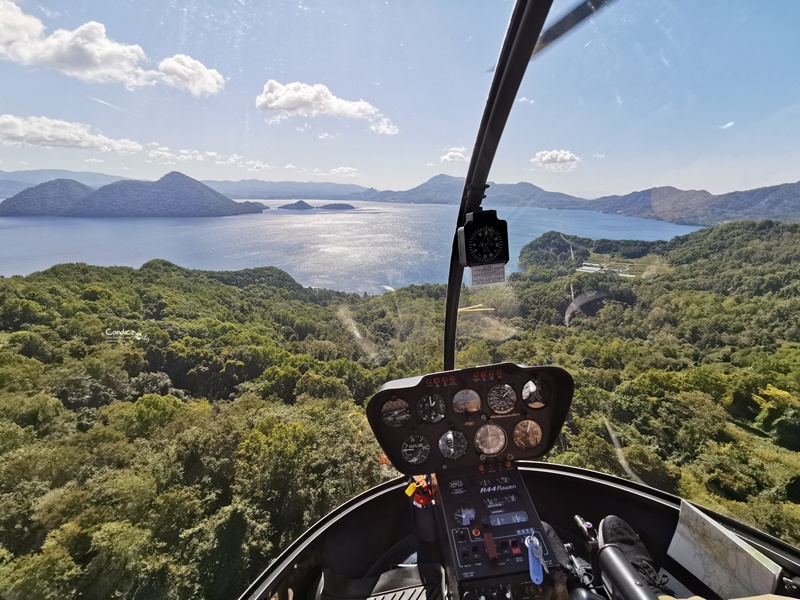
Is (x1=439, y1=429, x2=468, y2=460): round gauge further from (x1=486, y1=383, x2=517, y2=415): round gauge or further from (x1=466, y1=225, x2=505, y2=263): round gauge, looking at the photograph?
(x1=466, y1=225, x2=505, y2=263): round gauge

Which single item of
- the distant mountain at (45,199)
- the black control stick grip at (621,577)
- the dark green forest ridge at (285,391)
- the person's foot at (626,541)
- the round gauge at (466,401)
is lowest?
the dark green forest ridge at (285,391)

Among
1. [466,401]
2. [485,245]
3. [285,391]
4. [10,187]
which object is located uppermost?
[10,187]

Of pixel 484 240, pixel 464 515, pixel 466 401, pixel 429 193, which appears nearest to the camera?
pixel 484 240

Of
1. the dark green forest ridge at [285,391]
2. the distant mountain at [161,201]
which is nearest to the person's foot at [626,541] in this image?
the dark green forest ridge at [285,391]

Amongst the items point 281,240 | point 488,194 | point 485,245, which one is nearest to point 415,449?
point 485,245

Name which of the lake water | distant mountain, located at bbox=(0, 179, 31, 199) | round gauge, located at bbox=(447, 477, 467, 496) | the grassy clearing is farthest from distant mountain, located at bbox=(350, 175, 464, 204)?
the grassy clearing

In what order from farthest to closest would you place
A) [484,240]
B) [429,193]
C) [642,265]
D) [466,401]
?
[642,265]
[429,193]
[466,401]
[484,240]

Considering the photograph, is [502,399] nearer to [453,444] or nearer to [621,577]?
[453,444]

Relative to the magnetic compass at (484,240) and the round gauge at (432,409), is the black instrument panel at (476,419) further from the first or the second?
the magnetic compass at (484,240)
